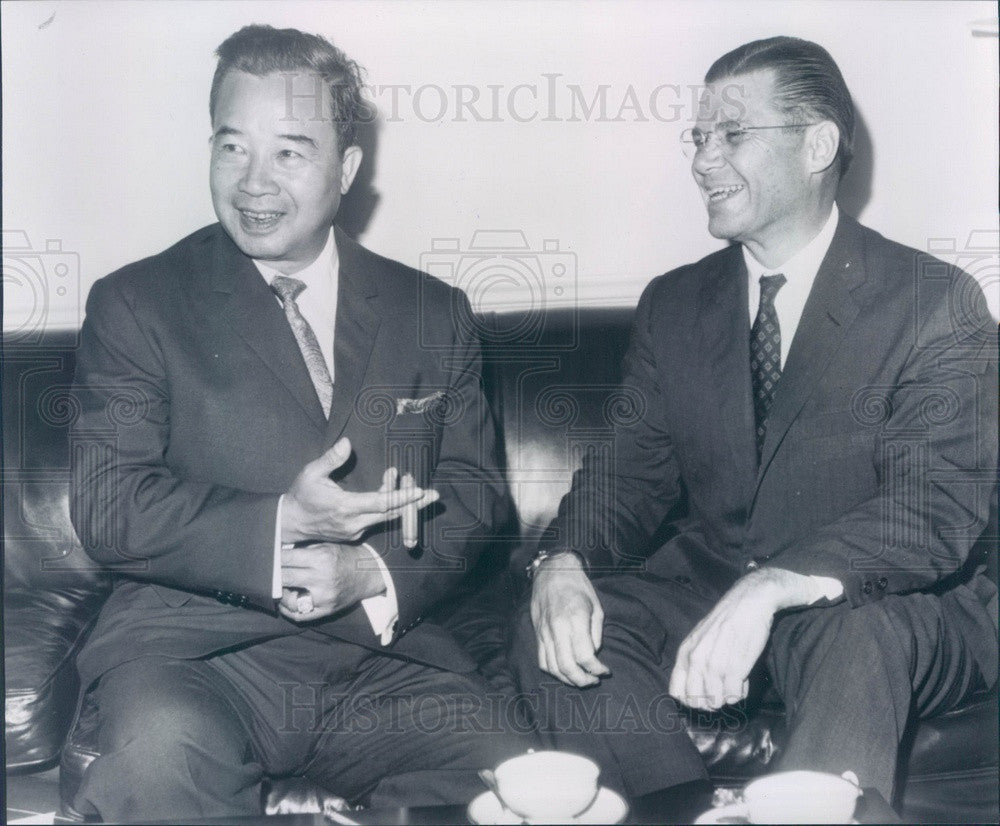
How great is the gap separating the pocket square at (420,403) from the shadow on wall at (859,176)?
0.98 m

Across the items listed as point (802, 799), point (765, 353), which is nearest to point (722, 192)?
point (765, 353)

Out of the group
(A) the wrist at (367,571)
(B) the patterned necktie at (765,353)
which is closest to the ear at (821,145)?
(B) the patterned necktie at (765,353)


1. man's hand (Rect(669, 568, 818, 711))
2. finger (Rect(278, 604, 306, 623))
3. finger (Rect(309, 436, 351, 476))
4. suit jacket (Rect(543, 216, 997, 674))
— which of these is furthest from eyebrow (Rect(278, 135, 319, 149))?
man's hand (Rect(669, 568, 818, 711))

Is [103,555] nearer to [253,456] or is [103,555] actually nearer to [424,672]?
[253,456]

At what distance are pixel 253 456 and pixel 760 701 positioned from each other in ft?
3.09

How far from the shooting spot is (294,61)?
72.1 inches

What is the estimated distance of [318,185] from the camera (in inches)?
73.2

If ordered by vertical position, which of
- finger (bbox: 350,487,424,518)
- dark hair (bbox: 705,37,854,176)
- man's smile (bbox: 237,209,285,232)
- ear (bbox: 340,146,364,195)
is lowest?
finger (bbox: 350,487,424,518)

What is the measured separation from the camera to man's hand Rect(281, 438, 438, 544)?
64.6 inches

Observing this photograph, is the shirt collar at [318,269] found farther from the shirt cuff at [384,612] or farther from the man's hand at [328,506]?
the shirt cuff at [384,612]

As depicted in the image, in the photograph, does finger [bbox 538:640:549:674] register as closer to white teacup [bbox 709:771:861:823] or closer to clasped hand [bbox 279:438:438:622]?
clasped hand [bbox 279:438:438:622]

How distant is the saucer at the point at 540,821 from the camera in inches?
43.9

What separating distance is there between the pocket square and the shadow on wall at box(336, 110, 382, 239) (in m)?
0.49

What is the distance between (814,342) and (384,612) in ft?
2.89
